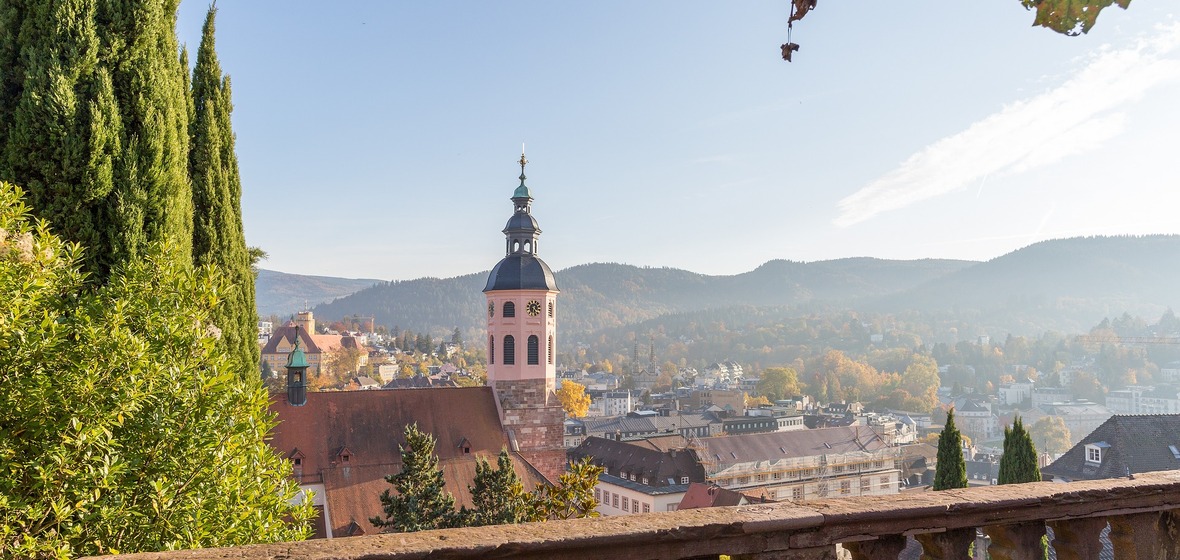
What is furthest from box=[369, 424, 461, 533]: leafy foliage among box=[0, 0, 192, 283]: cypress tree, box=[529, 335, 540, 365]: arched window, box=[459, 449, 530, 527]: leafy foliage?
box=[529, 335, 540, 365]: arched window

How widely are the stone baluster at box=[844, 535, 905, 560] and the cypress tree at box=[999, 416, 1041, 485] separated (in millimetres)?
20735

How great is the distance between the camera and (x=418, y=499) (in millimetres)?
15289

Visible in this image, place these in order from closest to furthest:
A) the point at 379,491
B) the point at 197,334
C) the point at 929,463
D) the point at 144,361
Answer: the point at 144,361 < the point at 197,334 < the point at 379,491 < the point at 929,463

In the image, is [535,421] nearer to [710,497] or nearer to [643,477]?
[710,497]

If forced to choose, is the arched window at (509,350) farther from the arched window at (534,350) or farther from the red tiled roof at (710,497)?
the red tiled roof at (710,497)

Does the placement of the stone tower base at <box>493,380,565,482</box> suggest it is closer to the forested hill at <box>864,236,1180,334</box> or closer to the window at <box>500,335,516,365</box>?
the window at <box>500,335,516,365</box>

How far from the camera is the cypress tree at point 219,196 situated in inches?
387

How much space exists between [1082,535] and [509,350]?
26.1m

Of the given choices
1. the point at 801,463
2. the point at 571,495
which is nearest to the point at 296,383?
the point at 571,495

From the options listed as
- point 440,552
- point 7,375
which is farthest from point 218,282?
point 440,552

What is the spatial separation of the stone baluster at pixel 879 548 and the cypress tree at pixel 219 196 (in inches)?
354

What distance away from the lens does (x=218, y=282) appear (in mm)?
5180

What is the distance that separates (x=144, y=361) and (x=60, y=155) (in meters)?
3.56

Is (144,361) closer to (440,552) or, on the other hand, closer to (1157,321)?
(440,552)
